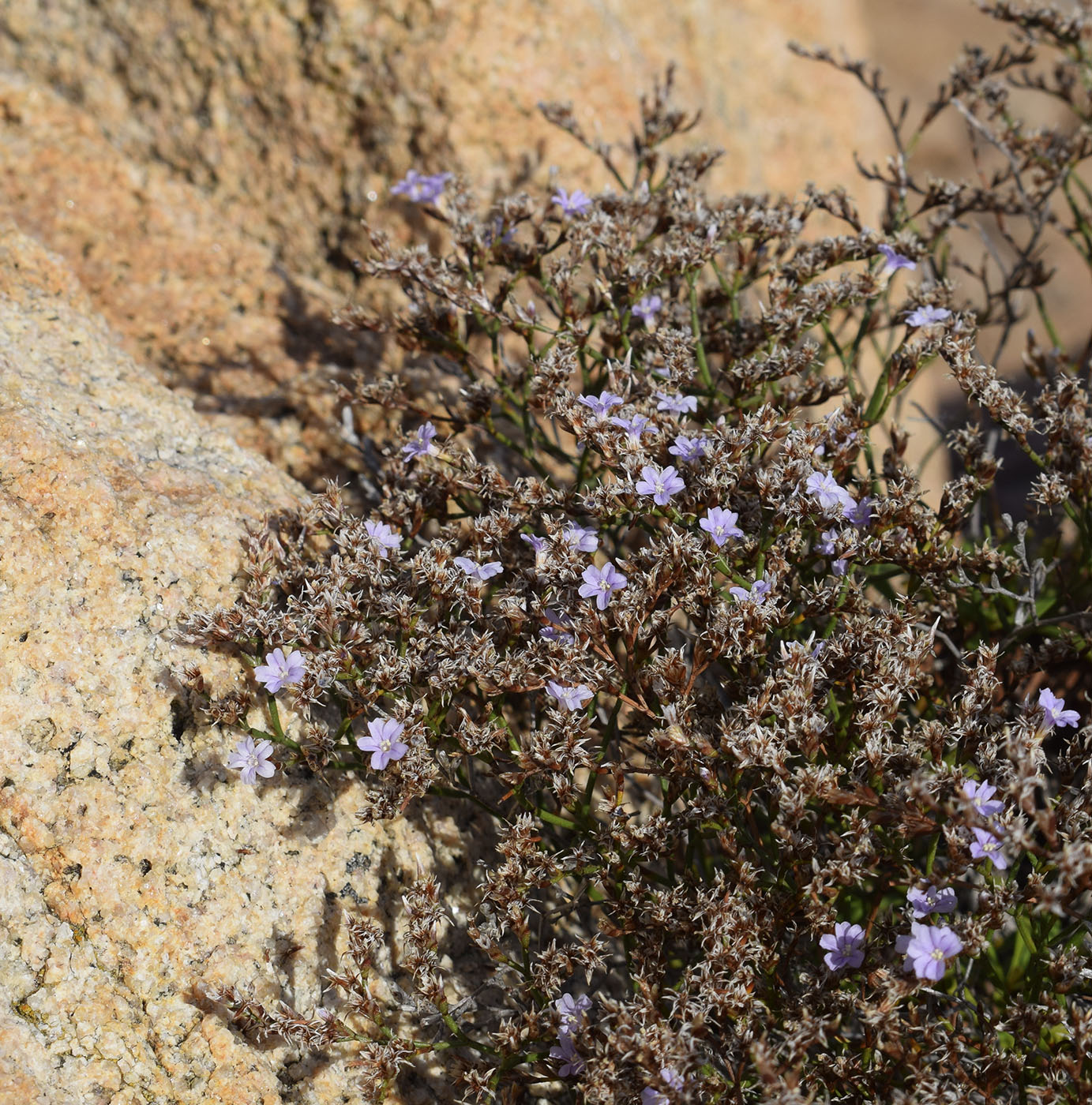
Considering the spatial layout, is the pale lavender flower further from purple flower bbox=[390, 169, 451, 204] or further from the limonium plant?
purple flower bbox=[390, 169, 451, 204]

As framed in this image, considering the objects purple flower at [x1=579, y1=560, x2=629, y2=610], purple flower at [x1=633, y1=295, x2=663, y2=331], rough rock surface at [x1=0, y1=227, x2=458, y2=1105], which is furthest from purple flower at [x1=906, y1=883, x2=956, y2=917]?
purple flower at [x1=633, y1=295, x2=663, y2=331]

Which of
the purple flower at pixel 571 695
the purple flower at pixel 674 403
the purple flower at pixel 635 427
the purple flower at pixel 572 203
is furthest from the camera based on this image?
the purple flower at pixel 572 203

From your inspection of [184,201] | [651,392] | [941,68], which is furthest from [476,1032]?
[941,68]

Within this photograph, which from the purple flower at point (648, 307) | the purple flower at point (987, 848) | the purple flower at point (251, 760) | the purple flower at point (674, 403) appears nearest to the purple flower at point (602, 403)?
the purple flower at point (674, 403)

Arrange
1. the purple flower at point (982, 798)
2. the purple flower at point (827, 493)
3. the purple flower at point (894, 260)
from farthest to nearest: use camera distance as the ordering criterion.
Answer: the purple flower at point (894, 260)
the purple flower at point (827, 493)
the purple flower at point (982, 798)

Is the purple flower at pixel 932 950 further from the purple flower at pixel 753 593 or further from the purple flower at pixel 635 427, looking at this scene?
the purple flower at pixel 635 427

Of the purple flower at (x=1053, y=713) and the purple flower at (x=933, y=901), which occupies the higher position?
the purple flower at (x=1053, y=713)

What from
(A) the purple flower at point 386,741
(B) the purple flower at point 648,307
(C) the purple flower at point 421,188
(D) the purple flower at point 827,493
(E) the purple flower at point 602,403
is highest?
(C) the purple flower at point 421,188

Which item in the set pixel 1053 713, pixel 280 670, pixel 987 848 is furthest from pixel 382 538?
pixel 1053 713

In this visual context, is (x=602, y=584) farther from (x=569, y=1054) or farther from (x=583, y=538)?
(x=569, y=1054)
